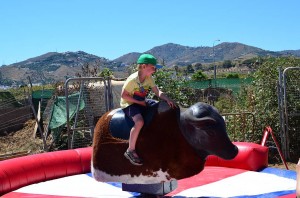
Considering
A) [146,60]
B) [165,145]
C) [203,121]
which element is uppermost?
[146,60]

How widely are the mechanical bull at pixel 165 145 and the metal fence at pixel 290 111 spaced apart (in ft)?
17.7

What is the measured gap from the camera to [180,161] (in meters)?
4.52

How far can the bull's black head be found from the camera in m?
4.36

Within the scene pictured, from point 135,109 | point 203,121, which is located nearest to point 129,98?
point 135,109

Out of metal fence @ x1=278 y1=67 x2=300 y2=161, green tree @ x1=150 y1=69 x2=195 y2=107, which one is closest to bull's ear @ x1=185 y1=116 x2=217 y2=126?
metal fence @ x1=278 y1=67 x2=300 y2=161

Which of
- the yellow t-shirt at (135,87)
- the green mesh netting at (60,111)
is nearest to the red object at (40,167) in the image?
the yellow t-shirt at (135,87)

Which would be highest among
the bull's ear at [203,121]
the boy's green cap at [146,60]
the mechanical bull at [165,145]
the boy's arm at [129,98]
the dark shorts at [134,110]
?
the boy's green cap at [146,60]

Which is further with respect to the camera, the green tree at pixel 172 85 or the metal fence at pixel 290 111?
the green tree at pixel 172 85

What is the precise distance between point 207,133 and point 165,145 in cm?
49

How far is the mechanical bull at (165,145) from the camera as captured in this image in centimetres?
438

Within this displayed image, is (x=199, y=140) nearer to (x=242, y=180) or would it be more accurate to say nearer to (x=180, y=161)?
(x=180, y=161)

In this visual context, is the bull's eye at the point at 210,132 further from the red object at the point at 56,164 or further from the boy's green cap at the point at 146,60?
the red object at the point at 56,164

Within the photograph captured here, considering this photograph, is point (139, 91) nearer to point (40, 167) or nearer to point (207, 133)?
point (207, 133)

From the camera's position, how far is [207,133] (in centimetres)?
436
